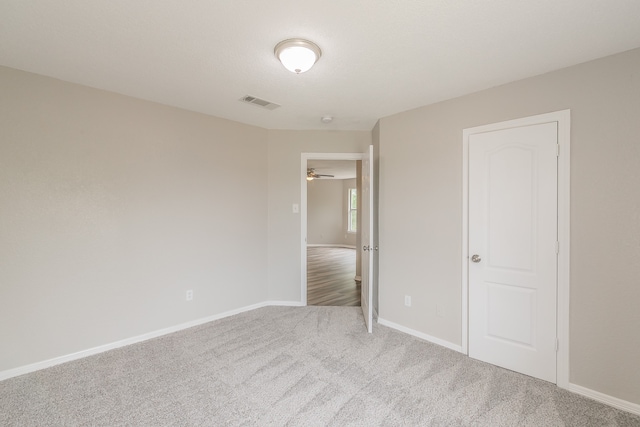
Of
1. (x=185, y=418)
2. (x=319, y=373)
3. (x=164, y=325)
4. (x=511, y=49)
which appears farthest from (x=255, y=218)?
(x=511, y=49)

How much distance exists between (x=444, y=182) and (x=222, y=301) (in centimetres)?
295

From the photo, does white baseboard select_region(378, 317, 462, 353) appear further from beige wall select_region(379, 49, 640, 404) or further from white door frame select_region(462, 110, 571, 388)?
white door frame select_region(462, 110, 571, 388)

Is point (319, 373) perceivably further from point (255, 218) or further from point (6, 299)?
point (6, 299)

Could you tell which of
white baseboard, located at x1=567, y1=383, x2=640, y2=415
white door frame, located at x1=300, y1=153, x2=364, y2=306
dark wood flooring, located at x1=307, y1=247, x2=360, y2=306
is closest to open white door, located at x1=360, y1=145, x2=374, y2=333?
white door frame, located at x1=300, y1=153, x2=364, y2=306

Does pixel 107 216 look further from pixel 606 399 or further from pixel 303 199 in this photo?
pixel 606 399

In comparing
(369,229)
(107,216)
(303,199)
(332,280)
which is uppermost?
(303,199)

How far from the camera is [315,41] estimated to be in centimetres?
189

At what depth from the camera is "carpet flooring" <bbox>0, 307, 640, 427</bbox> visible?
182 centimetres

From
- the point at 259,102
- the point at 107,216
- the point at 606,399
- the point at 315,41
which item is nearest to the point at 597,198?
the point at 606,399

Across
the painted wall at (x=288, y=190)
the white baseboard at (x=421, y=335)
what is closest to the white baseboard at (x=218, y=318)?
the white baseboard at (x=421, y=335)

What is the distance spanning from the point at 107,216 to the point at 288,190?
211cm

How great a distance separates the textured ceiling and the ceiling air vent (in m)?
0.14

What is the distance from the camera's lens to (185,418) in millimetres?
1800

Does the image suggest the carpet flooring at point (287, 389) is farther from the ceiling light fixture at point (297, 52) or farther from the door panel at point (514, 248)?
the ceiling light fixture at point (297, 52)
